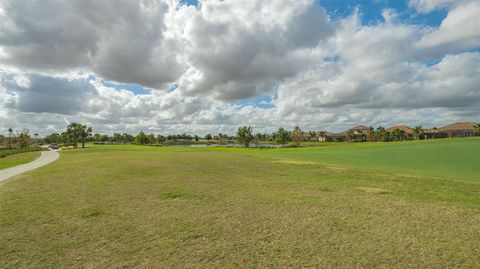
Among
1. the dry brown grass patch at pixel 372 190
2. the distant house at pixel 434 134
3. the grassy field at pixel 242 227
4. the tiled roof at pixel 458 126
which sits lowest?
the dry brown grass patch at pixel 372 190

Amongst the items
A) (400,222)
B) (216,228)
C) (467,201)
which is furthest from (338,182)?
(216,228)

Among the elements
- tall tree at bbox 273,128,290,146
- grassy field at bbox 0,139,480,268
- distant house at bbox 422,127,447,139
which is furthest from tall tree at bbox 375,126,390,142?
grassy field at bbox 0,139,480,268

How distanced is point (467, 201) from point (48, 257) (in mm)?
12772

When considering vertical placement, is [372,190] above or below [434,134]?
below

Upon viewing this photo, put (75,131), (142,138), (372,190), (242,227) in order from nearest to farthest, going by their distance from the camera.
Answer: (242,227)
(372,190)
(75,131)
(142,138)

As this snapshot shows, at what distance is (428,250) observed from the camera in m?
5.11

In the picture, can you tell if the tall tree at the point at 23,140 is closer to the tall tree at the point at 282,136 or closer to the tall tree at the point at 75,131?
the tall tree at the point at 75,131

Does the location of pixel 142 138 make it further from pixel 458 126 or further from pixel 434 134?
pixel 458 126

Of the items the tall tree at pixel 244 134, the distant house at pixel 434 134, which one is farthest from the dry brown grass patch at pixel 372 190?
the distant house at pixel 434 134

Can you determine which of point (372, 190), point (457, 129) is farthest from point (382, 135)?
point (372, 190)

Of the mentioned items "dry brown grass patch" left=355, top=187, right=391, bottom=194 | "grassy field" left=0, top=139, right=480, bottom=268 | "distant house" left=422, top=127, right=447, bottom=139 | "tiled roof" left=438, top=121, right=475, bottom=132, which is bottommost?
"dry brown grass patch" left=355, top=187, right=391, bottom=194

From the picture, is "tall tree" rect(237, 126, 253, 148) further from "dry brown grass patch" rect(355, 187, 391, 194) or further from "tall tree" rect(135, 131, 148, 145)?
"dry brown grass patch" rect(355, 187, 391, 194)

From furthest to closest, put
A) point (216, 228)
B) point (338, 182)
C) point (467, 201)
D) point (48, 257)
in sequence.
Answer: point (338, 182)
point (467, 201)
point (216, 228)
point (48, 257)

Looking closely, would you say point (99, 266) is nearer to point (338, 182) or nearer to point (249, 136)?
point (338, 182)
